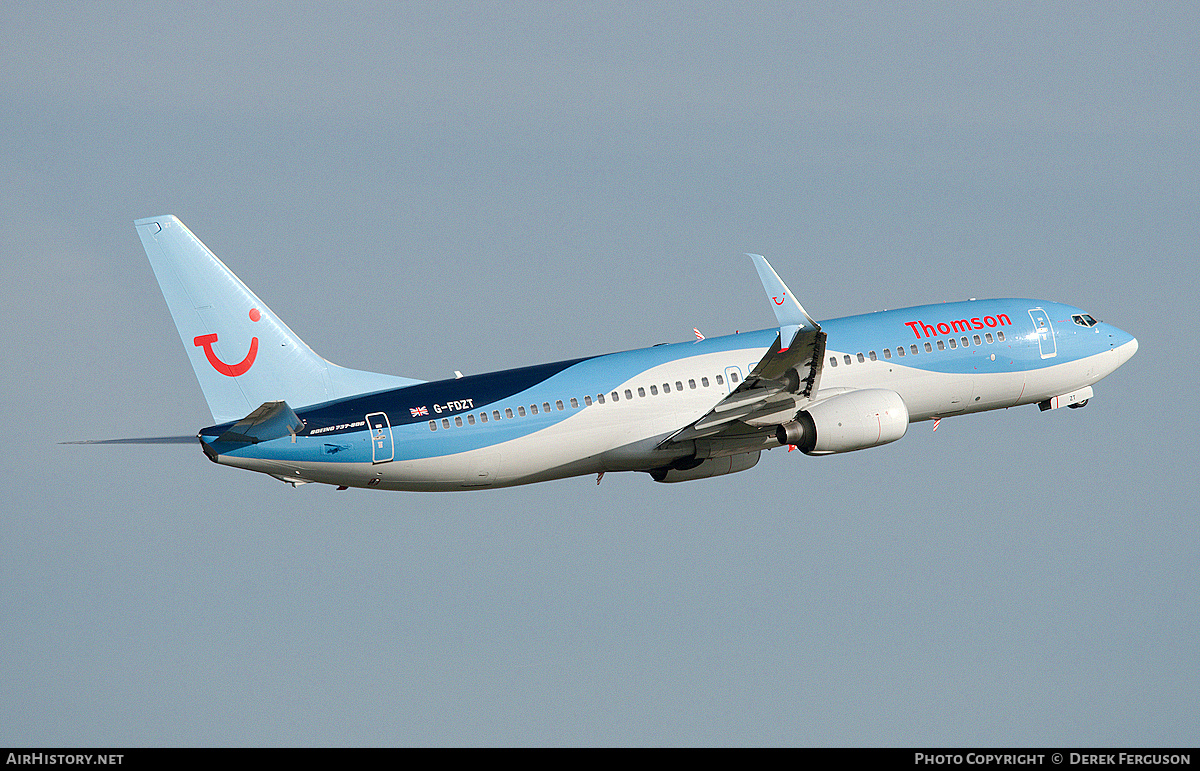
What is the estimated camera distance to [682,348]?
48.8 metres

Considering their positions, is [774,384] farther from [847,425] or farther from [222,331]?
[222,331]

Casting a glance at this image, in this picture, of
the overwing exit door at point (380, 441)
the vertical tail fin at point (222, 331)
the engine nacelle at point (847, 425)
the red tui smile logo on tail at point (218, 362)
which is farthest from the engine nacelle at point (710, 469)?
the red tui smile logo on tail at point (218, 362)

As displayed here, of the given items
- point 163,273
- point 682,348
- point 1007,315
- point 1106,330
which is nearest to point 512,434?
point 682,348

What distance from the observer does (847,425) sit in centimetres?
A: 4716

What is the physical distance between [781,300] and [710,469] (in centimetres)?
766

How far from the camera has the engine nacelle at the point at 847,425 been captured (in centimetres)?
4716

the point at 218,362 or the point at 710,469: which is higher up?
the point at 218,362

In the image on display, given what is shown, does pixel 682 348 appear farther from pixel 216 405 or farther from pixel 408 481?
pixel 216 405

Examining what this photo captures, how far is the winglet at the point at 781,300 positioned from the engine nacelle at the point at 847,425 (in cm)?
258

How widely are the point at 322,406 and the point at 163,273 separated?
5.97 metres

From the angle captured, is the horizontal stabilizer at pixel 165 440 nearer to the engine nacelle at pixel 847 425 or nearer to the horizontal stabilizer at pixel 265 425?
the horizontal stabilizer at pixel 265 425

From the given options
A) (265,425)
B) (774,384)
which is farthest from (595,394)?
(265,425)

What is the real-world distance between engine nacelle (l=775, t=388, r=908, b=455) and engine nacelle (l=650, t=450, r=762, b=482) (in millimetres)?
3448

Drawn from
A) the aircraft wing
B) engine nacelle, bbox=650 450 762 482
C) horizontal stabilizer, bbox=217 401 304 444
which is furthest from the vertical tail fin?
engine nacelle, bbox=650 450 762 482
